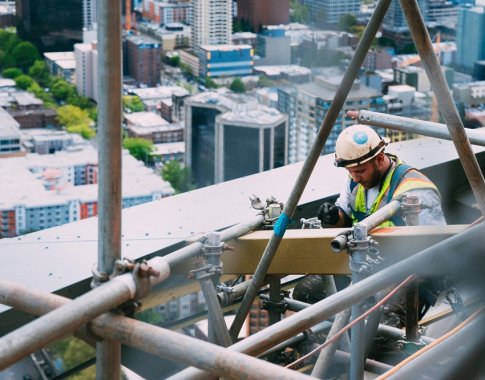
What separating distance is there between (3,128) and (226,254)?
1834 centimetres

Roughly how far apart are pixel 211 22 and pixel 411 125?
79.0 ft

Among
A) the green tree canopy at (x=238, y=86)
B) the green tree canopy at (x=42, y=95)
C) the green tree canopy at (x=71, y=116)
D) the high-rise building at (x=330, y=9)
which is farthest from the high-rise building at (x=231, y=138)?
the green tree canopy at (x=42, y=95)

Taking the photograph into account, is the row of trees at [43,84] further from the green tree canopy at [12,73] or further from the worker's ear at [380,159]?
the worker's ear at [380,159]

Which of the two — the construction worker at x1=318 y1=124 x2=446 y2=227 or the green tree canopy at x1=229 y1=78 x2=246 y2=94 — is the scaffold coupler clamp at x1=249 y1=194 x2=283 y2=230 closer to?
the construction worker at x1=318 y1=124 x2=446 y2=227

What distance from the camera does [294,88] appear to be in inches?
795

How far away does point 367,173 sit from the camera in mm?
2014

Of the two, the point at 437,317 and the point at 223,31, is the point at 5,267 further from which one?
the point at 223,31

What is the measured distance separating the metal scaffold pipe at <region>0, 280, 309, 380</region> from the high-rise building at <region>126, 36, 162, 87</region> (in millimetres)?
21911

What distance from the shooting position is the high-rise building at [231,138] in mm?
16062

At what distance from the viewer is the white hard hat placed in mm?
1984

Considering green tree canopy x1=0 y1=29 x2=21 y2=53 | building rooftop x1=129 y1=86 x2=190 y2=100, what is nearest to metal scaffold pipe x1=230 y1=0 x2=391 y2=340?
building rooftop x1=129 y1=86 x2=190 y2=100

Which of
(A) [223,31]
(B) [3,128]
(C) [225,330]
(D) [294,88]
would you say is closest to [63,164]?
(B) [3,128]

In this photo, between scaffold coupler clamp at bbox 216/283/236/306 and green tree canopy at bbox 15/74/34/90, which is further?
green tree canopy at bbox 15/74/34/90

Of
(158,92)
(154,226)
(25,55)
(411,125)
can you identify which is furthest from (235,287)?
(25,55)
